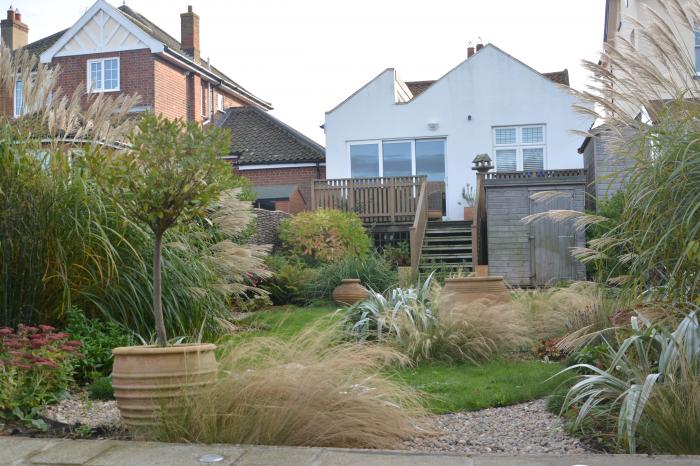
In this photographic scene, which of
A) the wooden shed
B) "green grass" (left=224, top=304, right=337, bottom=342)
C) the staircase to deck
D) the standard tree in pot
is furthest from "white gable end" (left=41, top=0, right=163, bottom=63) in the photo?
the standard tree in pot

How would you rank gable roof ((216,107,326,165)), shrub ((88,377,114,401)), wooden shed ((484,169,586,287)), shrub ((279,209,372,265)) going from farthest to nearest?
1. gable roof ((216,107,326,165))
2. wooden shed ((484,169,586,287))
3. shrub ((279,209,372,265))
4. shrub ((88,377,114,401))

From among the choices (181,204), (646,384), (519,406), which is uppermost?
(181,204)

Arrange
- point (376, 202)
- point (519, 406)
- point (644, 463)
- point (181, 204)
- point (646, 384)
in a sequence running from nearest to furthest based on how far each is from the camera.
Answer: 1. point (644, 463)
2. point (646, 384)
3. point (181, 204)
4. point (519, 406)
5. point (376, 202)

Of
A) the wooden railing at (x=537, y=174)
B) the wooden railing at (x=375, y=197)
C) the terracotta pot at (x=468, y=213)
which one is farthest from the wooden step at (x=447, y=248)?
the terracotta pot at (x=468, y=213)

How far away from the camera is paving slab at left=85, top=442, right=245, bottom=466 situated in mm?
3856

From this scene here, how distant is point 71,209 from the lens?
6.80 metres

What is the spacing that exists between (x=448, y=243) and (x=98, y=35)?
13.7 m

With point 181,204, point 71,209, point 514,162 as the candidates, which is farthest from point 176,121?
point 514,162

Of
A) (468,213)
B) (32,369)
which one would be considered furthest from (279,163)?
(32,369)

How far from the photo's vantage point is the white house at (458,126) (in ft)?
70.3

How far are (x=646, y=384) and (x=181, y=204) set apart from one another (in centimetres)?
282

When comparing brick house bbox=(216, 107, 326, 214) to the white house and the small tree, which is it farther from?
the small tree

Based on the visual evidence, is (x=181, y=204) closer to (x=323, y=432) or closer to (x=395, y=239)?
(x=323, y=432)

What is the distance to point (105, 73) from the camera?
25047 mm
